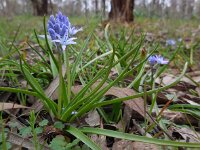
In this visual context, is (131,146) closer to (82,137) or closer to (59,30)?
(82,137)

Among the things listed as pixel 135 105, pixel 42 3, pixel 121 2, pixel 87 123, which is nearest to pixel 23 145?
pixel 87 123

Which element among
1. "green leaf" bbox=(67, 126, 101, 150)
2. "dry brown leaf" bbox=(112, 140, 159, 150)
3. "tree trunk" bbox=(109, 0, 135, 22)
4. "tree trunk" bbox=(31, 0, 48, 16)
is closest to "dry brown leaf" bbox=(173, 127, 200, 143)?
"dry brown leaf" bbox=(112, 140, 159, 150)

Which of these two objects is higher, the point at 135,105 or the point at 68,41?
the point at 68,41

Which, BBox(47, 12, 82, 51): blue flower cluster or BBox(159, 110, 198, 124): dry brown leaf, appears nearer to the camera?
BBox(47, 12, 82, 51): blue flower cluster

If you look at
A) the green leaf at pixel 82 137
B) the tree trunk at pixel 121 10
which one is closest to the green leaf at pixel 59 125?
the green leaf at pixel 82 137

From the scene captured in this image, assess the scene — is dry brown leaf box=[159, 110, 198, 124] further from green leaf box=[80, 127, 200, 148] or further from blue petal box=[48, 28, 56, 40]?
blue petal box=[48, 28, 56, 40]

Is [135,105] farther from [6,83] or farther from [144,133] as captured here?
[6,83]

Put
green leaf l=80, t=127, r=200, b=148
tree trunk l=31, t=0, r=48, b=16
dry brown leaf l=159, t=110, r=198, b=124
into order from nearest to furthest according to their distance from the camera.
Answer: green leaf l=80, t=127, r=200, b=148 < dry brown leaf l=159, t=110, r=198, b=124 < tree trunk l=31, t=0, r=48, b=16

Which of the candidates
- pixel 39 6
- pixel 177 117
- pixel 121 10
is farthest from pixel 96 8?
pixel 177 117
